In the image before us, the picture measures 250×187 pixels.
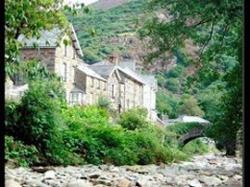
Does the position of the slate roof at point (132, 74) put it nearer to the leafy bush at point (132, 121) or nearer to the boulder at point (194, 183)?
the leafy bush at point (132, 121)

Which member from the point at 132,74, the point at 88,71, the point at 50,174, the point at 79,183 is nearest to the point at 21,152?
the point at 50,174

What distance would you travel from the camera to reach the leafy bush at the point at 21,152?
26.5 ft

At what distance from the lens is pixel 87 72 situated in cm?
1978

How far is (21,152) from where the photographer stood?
8195mm

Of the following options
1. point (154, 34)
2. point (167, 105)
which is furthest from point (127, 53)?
point (154, 34)

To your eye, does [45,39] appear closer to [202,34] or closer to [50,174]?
[50,174]

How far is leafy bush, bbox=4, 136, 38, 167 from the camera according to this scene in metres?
8.06

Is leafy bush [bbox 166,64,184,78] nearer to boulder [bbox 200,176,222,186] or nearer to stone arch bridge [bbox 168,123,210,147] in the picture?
stone arch bridge [bbox 168,123,210,147]

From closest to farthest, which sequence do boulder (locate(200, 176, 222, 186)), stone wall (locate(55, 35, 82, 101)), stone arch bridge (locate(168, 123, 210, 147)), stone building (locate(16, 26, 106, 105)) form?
boulder (locate(200, 176, 222, 186)) < stone building (locate(16, 26, 106, 105)) < stone wall (locate(55, 35, 82, 101)) < stone arch bridge (locate(168, 123, 210, 147))

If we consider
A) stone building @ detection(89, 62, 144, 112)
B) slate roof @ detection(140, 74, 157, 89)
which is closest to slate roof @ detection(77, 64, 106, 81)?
stone building @ detection(89, 62, 144, 112)

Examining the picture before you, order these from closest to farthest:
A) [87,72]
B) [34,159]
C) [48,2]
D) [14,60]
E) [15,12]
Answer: [15,12] < [48,2] < [14,60] < [34,159] < [87,72]

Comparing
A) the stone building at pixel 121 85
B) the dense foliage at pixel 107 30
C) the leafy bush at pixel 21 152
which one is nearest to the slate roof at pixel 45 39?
the leafy bush at pixel 21 152

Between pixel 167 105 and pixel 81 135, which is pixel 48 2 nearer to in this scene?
pixel 81 135

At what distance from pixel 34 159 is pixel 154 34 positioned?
2.65m
